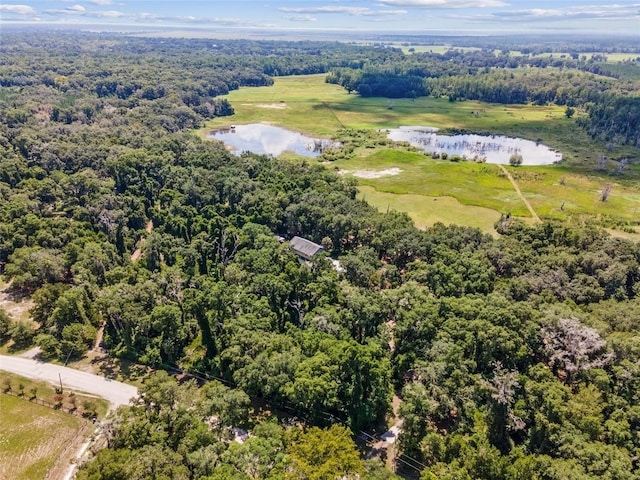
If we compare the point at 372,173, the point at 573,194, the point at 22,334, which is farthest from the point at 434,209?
the point at 22,334

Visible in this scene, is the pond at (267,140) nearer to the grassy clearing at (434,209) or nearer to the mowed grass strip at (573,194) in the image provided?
the grassy clearing at (434,209)

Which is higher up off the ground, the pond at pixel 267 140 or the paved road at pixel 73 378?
the pond at pixel 267 140

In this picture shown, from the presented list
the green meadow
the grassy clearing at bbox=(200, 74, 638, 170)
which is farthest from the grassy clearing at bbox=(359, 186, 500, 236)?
the grassy clearing at bbox=(200, 74, 638, 170)

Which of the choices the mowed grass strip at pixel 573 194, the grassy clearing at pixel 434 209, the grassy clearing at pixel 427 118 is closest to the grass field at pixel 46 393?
the grassy clearing at pixel 434 209

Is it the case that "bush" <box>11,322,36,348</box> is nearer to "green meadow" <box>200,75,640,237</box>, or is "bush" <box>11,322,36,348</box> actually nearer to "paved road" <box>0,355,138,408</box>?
"paved road" <box>0,355,138,408</box>

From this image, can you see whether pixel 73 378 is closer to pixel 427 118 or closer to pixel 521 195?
pixel 521 195

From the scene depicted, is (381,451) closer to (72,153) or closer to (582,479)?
(582,479)
